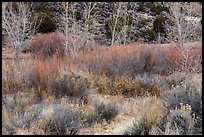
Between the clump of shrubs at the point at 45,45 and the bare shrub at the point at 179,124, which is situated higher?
the bare shrub at the point at 179,124

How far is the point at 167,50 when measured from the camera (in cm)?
1455

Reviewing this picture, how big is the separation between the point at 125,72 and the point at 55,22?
17.0m

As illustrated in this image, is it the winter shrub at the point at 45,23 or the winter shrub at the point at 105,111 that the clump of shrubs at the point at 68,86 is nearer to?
the winter shrub at the point at 105,111

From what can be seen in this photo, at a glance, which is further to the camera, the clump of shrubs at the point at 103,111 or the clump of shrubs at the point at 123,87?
the clump of shrubs at the point at 123,87

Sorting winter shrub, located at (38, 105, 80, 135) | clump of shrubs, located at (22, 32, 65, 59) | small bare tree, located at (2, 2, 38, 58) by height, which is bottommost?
clump of shrubs, located at (22, 32, 65, 59)

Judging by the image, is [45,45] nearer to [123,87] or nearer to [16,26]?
[16,26]

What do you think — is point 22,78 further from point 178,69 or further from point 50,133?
point 178,69

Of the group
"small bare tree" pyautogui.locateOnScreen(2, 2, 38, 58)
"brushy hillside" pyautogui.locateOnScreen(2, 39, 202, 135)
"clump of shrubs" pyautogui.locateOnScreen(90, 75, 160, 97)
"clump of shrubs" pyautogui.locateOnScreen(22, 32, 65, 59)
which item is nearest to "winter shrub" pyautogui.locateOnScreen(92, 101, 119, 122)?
"brushy hillside" pyautogui.locateOnScreen(2, 39, 202, 135)

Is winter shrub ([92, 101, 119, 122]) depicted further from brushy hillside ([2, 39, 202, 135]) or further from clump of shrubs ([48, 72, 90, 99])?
clump of shrubs ([48, 72, 90, 99])

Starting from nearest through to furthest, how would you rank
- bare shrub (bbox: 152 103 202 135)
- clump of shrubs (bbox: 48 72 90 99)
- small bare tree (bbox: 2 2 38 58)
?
bare shrub (bbox: 152 103 202 135) < clump of shrubs (bbox: 48 72 90 99) < small bare tree (bbox: 2 2 38 58)

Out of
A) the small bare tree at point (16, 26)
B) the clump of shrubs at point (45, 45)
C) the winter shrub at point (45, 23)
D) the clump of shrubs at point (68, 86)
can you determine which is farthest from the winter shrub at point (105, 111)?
the winter shrub at point (45, 23)

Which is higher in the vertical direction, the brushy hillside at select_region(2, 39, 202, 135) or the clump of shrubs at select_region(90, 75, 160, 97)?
the brushy hillside at select_region(2, 39, 202, 135)

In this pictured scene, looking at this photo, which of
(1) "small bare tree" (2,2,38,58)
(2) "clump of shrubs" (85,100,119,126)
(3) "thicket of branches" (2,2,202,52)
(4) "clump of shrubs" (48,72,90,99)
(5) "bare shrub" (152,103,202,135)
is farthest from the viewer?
(3) "thicket of branches" (2,2,202,52)

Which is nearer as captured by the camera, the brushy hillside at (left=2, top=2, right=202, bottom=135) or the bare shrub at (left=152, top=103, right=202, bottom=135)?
the bare shrub at (left=152, top=103, right=202, bottom=135)
